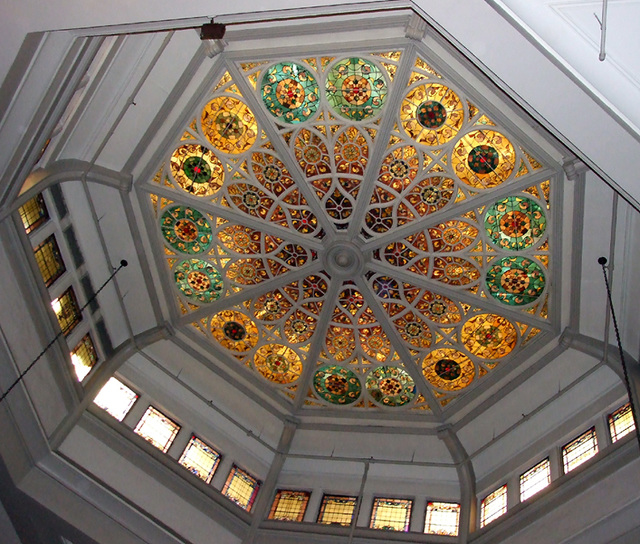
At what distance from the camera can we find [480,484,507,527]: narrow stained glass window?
40.7 ft

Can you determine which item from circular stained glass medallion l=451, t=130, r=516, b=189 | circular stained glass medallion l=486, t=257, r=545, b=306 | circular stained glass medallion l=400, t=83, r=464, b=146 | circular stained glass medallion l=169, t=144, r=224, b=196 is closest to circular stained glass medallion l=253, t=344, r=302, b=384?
circular stained glass medallion l=169, t=144, r=224, b=196

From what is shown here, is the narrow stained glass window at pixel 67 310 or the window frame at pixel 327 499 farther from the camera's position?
the window frame at pixel 327 499

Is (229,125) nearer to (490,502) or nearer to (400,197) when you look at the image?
(400,197)

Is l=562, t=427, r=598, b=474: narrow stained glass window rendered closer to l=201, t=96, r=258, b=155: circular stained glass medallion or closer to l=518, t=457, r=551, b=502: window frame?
l=518, t=457, r=551, b=502: window frame

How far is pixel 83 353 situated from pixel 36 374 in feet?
5.66

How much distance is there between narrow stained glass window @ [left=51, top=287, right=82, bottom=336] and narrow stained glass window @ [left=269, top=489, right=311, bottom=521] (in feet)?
17.0

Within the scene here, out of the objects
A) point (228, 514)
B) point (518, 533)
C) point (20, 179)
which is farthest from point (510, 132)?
point (228, 514)

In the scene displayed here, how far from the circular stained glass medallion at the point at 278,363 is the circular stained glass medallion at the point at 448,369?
2.70 metres

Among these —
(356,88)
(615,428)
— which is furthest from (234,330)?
(615,428)

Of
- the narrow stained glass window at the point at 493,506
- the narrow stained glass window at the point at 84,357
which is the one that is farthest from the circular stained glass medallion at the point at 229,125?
the narrow stained glass window at the point at 493,506


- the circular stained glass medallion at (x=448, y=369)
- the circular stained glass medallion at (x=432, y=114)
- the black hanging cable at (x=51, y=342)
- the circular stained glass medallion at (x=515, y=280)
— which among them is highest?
the circular stained glass medallion at (x=432, y=114)

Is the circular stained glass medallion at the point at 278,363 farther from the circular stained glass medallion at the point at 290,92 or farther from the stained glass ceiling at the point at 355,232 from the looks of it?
the circular stained glass medallion at the point at 290,92

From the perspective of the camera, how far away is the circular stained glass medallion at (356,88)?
1157 cm

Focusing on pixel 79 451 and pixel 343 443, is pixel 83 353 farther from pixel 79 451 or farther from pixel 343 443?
pixel 343 443
